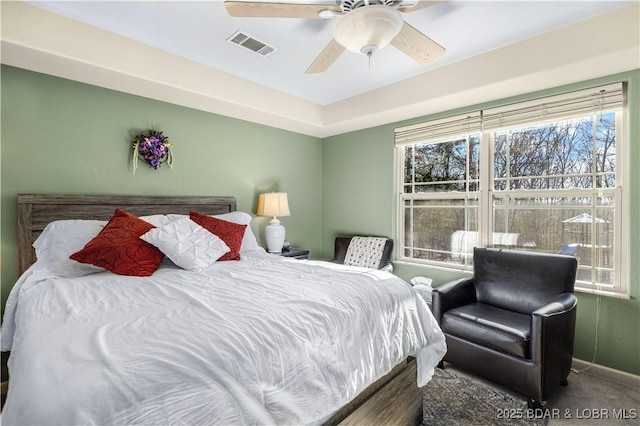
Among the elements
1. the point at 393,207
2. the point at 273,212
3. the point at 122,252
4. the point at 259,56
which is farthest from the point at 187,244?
the point at 393,207

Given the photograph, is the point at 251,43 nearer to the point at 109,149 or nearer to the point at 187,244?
the point at 109,149

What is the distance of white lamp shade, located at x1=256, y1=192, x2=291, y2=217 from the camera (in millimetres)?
3607

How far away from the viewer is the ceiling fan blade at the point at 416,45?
1.89m

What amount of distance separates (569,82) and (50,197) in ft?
13.9

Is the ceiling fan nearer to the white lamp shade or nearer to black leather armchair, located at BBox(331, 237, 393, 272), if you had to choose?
the white lamp shade

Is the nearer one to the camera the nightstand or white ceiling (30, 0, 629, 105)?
white ceiling (30, 0, 629, 105)

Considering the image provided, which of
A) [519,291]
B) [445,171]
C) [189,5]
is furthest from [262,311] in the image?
[445,171]

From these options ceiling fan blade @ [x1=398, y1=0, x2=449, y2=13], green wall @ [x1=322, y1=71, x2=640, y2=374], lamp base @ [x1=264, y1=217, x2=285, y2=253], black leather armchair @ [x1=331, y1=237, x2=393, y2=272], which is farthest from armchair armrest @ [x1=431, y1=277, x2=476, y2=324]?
ceiling fan blade @ [x1=398, y1=0, x2=449, y2=13]

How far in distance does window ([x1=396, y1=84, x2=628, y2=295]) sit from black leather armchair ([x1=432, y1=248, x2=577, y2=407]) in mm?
445

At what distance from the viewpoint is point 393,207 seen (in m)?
3.84

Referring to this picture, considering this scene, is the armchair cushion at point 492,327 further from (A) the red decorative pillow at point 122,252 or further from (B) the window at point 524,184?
(A) the red decorative pillow at point 122,252

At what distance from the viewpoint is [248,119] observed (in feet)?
12.1

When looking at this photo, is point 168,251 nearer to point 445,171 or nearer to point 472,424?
point 472,424

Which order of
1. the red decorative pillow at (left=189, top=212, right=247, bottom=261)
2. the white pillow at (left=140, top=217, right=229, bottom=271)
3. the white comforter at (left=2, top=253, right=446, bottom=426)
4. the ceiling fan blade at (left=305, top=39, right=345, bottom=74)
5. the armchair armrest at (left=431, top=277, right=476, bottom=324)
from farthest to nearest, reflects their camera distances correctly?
the red decorative pillow at (left=189, top=212, right=247, bottom=261)
the armchair armrest at (left=431, top=277, right=476, bottom=324)
the white pillow at (left=140, top=217, right=229, bottom=271)
the ceiling fan blade at (left=305, top=39, right=345, bottom=74)
the white comforter at (left=2, top=253, right=446, bottom=426)
